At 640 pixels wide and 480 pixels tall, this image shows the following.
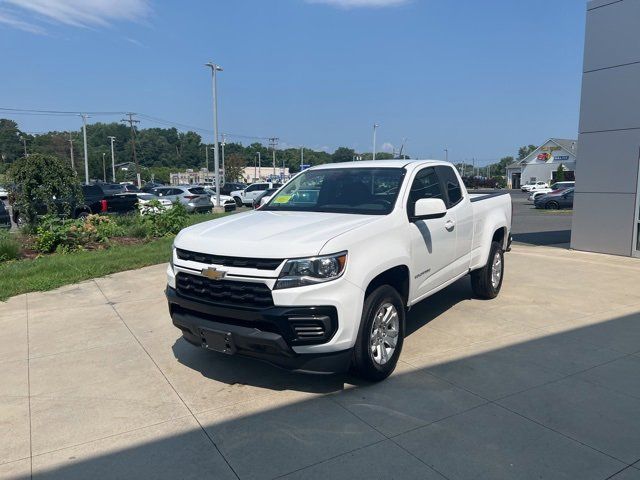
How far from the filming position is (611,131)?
10.7 m

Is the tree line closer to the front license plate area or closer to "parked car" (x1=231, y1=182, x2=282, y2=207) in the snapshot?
"parked car" (x1=231, y1=182, x2=282, y2=207)

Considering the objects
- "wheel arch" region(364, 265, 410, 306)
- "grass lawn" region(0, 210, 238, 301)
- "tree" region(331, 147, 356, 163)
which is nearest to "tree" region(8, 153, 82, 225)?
"grass lawn" region(0, 210, 238, 301)

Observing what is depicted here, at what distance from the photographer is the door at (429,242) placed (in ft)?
15.5

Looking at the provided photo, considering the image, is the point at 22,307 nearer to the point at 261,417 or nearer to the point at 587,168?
the point at 261,417

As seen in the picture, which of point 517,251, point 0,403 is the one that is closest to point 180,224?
point 517,251

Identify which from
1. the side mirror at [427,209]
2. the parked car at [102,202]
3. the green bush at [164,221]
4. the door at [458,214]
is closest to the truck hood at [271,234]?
the side mirror at [427,209]

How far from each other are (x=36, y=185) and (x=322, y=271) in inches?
457

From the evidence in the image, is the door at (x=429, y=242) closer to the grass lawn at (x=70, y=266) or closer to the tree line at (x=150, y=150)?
the grass lawn at (x=70, y=266)

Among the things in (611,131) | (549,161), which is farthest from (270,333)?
(549,161)

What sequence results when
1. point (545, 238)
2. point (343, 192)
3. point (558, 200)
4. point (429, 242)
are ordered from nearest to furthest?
1. point (429, 242)
2. point (343, 192)
3. point (545, 238)
4. point (558, 200)

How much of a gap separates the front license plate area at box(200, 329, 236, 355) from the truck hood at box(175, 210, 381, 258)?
608 mm

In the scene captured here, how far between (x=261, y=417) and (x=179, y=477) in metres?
0.82

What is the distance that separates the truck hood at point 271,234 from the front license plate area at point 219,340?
0.61m

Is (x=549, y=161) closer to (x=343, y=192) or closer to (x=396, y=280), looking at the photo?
(x=343, y=192)
